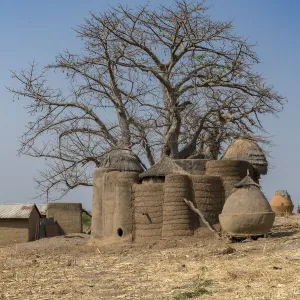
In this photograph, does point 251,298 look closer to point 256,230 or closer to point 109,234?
point 256,230

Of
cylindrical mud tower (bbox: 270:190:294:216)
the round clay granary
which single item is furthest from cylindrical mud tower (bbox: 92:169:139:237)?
cylindrical mud tower (bbox: 270:190:294:216)

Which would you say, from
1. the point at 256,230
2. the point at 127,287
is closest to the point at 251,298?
the point at 127,287

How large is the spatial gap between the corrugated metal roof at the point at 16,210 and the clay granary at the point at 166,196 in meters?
5.62

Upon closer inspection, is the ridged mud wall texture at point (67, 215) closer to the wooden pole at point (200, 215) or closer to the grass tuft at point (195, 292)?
the wooden pole at point (200, 215)

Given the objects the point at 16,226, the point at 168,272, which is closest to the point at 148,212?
the point at 168,272

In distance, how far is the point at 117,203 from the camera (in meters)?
15.5

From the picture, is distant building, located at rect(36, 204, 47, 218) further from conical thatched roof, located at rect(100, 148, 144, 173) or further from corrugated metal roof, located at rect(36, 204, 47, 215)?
conical thatched roof, located at rect(100, 148, 144, 173)

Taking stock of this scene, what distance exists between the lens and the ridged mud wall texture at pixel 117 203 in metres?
15.2

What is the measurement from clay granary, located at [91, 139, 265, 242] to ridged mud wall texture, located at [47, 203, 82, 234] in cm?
648

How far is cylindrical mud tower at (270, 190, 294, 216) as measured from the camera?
25.2 metres

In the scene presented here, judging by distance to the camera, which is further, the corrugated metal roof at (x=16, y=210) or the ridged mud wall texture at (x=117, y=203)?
the corrugated metal roof at (x=16, y=210)

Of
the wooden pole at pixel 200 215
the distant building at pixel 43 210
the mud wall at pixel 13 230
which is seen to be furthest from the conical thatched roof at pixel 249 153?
the distant building at pixel 43 210

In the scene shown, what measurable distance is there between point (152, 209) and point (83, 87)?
269 inches

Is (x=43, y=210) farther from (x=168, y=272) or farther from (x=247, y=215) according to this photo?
(x=168, y=272)
